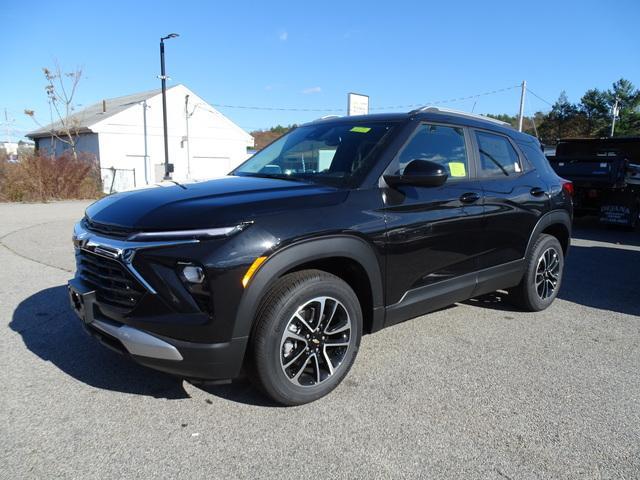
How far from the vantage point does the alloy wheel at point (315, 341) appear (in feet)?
9.36

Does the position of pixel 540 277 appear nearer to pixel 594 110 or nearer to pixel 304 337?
pixel 304 337

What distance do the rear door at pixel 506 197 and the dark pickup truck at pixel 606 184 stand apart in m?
7.88

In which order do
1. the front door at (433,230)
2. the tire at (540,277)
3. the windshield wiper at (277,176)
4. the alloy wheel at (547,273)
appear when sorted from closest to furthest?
1. the front door at (433,230)
2. the windshield wiper at (277,176)
3. the tire at (540,277)
4. the alloy wheel at (547,273)

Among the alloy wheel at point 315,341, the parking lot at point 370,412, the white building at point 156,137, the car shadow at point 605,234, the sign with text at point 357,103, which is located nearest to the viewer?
the parking lot at point 370,412

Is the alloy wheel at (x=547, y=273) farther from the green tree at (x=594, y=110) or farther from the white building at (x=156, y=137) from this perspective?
the green tree at (x=594, y=110)

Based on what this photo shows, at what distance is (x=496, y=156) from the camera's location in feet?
14.2

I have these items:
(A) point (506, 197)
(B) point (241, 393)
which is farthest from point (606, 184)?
(B) point (241, 393)

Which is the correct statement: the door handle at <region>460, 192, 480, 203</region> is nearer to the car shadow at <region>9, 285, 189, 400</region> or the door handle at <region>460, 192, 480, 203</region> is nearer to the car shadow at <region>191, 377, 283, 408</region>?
the car shadow at <region>191, 377, 283, 408</region>

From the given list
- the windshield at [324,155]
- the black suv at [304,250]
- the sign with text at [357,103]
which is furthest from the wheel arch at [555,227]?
the sign with text at [357,103]

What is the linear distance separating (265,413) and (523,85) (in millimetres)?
32758

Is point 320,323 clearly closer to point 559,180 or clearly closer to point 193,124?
point 559,180

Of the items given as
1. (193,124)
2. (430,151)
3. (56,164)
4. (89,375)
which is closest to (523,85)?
(193,124)

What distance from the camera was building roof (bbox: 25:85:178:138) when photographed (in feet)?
95.0

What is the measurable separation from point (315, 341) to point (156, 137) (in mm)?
30559
